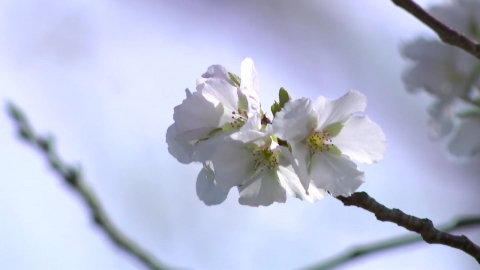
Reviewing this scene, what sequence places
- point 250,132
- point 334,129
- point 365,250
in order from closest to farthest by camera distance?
point 250,132, point 334,129, point 365,250

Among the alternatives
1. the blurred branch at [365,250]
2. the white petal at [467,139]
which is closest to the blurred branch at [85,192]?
the blurred branch at [365,250]

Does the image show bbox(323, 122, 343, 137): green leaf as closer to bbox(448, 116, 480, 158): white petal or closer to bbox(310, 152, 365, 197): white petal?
bbox(310, 152, 365, 197): white petal

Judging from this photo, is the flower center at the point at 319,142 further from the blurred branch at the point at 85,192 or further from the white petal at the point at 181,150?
the blurred branch at the point at 85,192

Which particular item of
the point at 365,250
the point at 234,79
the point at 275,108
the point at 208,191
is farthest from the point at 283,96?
the point at 365,250

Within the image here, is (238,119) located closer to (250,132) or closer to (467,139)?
(250,132)

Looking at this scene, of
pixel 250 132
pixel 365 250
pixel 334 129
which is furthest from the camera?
pixel 365 250

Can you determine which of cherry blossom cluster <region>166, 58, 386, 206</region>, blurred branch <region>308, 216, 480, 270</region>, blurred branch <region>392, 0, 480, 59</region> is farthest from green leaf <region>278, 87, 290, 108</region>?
blurred branch <region>308, 216, 480, 270</region>

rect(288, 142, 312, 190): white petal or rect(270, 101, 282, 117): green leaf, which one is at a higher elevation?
rect(270, 101, 282, 117): green leaf

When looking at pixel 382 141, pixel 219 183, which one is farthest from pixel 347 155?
pixel 219 183
